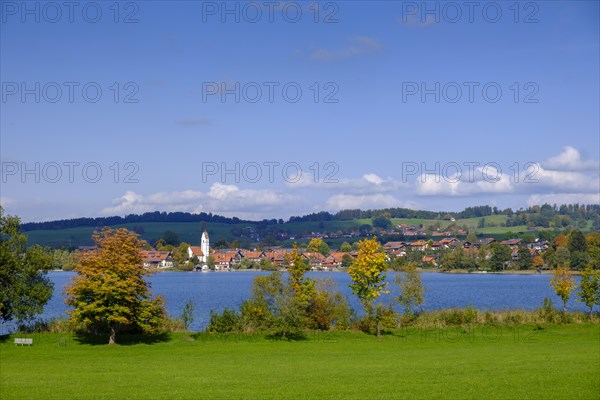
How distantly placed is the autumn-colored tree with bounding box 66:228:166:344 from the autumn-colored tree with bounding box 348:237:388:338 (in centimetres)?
1302

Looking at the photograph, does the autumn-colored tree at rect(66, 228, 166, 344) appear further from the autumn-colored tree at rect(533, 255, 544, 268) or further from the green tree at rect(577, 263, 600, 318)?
the autumn-colored tree at rect(533, 255, 544, 268)

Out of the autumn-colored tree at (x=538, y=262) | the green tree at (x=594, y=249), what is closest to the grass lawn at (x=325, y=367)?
the green tree at (x=594, y=249)

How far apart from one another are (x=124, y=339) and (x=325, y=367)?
53.9ft

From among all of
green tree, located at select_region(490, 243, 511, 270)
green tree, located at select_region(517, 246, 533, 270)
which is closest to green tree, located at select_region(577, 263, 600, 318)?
green tree, located at select_region(517, 246, 533, 270)

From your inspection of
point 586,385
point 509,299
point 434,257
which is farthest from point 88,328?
point 434,257

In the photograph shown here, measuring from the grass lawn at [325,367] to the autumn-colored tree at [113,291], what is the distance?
1775 millimetres

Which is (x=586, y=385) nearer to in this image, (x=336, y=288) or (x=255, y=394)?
(x=255, y=394)

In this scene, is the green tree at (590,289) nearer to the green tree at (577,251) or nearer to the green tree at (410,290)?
the green tree at (410,290)

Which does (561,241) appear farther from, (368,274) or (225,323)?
(225,323)

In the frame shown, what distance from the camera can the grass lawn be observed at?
26.5 meters

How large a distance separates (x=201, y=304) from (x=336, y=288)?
30.9m

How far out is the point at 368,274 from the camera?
1880 inches

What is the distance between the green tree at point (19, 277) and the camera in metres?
46.8

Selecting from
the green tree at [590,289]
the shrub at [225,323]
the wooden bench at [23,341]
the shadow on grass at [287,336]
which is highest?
the green tree at [590,289]
